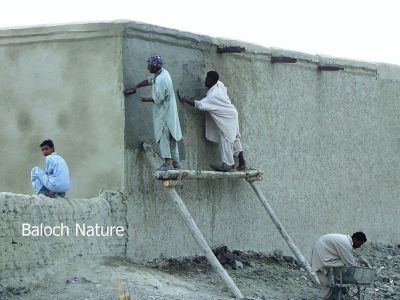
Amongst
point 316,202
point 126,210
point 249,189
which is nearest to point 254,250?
point 249,189

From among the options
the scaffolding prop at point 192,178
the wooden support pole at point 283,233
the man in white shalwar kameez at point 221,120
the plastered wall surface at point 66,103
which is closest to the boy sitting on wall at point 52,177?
the plastered wall surface at point 66,103

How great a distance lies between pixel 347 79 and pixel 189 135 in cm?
382

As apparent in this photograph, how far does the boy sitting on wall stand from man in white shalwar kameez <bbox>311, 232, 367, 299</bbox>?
2.83m

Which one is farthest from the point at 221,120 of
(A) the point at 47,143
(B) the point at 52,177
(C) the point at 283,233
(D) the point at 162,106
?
(B) the point at 52,177

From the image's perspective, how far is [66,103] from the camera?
10602mm

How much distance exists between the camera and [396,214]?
603 inches

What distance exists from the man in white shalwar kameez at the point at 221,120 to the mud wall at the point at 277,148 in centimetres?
14

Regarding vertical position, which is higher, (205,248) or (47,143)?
(47,143)

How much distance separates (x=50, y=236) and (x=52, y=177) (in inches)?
28.6

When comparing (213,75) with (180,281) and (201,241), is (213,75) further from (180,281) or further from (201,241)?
(180,281)

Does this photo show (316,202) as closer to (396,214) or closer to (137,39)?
(396,214)

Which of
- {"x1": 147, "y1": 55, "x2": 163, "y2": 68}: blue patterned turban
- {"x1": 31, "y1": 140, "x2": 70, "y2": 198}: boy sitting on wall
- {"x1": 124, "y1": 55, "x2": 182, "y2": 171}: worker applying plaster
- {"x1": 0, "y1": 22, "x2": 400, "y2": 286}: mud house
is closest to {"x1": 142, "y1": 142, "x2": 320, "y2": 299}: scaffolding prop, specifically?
{"x1": 124, "y1": 55, "x2": 182, "y2": 171}: worker applying plaster

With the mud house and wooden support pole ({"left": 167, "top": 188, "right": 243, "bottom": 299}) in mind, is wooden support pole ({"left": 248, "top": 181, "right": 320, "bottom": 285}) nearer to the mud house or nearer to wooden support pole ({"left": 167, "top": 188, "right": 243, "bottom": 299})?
the mud house

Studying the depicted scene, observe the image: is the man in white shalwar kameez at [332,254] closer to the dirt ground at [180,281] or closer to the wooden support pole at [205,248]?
the dirt ground at [180,281]
